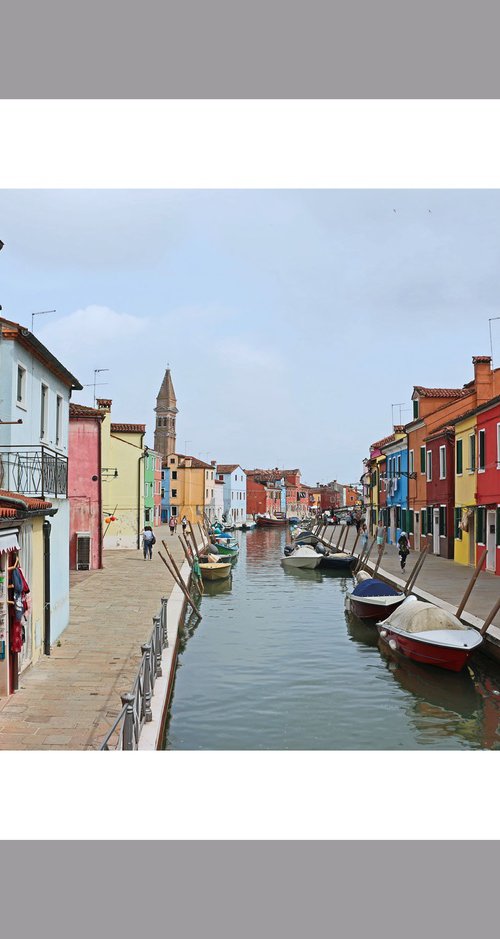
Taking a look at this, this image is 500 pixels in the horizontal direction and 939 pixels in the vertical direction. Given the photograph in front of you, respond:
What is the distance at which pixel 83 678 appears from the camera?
37.9 ft

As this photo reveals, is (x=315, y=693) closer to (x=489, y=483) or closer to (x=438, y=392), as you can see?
(x=489, y=483)

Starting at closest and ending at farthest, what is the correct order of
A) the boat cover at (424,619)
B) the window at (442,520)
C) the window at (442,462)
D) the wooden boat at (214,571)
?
the boat cover at (424,619)
the wooden boat at (214,571)
the window at (442,462)
the window at (442,520)

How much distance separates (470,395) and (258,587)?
39.9 ft

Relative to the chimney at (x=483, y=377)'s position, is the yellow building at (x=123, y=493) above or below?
below

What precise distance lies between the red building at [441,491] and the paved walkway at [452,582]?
0.82 metres

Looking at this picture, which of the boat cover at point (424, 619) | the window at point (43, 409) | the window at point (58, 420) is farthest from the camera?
the window at point (58, 420)

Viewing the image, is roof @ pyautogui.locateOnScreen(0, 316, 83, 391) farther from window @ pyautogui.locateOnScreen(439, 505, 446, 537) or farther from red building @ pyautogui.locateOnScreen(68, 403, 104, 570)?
window @ pyautogui.locateOnScreen(439, 505, 446, 537)

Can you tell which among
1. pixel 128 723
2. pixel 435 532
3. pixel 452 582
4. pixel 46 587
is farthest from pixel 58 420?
pixel 435 532

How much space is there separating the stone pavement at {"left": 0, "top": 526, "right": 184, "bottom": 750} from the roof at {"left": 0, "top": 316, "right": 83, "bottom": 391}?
5706 millimetres

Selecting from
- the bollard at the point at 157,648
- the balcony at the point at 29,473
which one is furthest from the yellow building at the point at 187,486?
the bollard at the point at 157,648

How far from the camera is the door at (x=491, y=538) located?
82.8 ft

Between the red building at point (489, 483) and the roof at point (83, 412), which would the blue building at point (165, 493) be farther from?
the red building at point (489, 483)

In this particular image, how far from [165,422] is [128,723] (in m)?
97.1

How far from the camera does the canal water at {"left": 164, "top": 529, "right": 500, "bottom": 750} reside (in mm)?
11211
